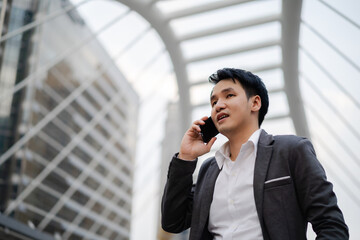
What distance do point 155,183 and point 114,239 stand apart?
17813 mm

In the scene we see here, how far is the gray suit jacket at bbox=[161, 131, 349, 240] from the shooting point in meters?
1.55

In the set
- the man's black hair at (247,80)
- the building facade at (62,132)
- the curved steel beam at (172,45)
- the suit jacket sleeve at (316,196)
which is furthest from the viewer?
the building facade at (62,132)

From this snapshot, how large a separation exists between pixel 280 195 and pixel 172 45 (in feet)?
33.9

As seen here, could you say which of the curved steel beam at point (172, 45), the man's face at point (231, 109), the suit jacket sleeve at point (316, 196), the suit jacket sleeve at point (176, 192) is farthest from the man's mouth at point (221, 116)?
the curved steel beam at point (172, 45)

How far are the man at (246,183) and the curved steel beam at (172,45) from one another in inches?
334

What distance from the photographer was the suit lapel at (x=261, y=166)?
1646mm

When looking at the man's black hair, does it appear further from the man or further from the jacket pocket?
the jacket pocket

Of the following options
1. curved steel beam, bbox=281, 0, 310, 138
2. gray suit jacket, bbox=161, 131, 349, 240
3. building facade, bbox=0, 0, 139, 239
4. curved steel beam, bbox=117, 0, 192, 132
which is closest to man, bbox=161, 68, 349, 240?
gray suit jacket, bbox=161, 131, 349, 240

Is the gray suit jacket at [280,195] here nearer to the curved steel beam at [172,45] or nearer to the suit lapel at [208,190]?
the suit lapel at [208,190]

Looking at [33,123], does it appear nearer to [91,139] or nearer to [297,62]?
[91,139]

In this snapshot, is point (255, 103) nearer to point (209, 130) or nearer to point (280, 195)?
point (209, 130)

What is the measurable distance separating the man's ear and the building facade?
687cm

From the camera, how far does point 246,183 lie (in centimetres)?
176

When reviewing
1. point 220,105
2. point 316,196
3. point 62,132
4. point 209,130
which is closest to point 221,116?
point 220,105
